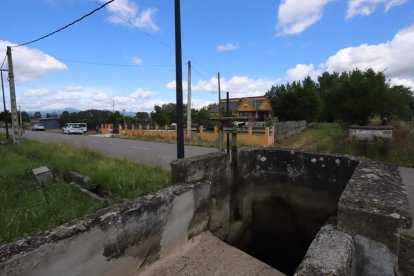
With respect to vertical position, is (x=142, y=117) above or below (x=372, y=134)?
above

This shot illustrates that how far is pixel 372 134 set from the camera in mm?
12234

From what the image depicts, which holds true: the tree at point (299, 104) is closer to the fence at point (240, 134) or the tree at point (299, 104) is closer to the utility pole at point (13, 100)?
the fence at point (240, 134)

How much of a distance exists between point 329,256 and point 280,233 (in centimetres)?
305

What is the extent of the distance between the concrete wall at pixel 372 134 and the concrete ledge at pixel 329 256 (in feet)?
38.4

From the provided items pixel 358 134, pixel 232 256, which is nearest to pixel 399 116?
pixel 358 134

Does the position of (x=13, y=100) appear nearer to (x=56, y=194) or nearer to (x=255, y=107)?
(x=56, y=194)

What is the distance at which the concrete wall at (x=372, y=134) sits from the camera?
39.2 feet

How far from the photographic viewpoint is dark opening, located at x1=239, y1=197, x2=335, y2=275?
15.0 ft

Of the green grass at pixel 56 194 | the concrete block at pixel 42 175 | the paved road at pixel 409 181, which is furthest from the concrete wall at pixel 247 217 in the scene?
the concrete block at pixel 42 175

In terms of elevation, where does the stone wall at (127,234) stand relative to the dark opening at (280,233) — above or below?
above

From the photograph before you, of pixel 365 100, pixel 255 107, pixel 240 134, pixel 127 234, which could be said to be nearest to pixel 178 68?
pixel 127 234

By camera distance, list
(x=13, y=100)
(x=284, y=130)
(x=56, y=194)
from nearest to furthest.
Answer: (x=56, y=194), (x=13, y=100), (x=284, y=130)

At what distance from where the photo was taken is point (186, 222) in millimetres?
3541

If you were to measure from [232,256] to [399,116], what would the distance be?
20.6 metres
